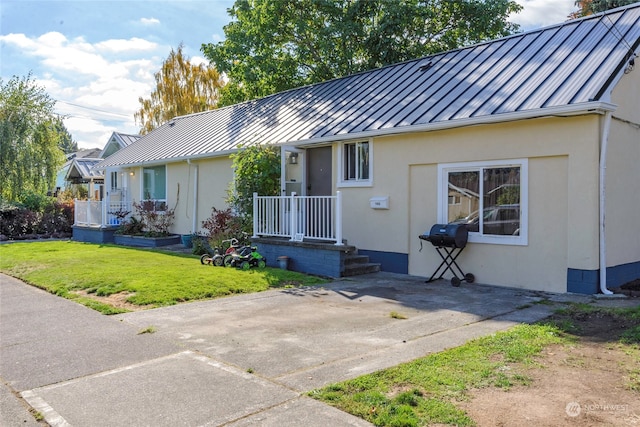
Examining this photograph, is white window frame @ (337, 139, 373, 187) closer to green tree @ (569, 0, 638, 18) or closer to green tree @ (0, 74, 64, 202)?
green tree @ (569, 0, 638, 18)

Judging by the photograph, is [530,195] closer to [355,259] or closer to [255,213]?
[355,259]

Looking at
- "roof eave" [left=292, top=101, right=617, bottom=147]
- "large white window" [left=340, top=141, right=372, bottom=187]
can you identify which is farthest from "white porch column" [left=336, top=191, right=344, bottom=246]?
"roof eave" [left=292, top=101, right=617, bottom=147]

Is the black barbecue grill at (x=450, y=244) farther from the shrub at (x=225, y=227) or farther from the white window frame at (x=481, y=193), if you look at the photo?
the shrub at (x=225, y=227)

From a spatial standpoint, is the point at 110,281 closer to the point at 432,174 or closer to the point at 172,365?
the point at 172,365

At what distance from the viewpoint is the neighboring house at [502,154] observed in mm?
8000

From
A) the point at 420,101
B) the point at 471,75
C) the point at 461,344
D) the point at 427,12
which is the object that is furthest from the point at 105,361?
the point at 427,12

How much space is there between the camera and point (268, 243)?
1152 cm

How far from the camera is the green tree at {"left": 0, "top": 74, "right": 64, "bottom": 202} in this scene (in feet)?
71.9

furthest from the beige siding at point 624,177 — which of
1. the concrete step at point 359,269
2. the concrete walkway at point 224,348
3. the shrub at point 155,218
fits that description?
the shrub at point 155,218

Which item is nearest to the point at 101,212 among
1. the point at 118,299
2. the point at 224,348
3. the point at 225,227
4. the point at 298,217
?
the point at 225,227

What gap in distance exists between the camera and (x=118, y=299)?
7.95 meters

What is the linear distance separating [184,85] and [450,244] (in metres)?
30.1

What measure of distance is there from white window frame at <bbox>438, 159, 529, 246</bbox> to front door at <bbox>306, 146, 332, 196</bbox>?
121 inches

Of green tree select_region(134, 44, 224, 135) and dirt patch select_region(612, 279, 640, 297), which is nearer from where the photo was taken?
dirt patch select_region(612, 279, 640, 297)
